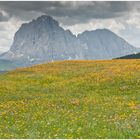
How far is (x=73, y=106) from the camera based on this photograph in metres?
28.4

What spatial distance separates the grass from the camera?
17969 millimetres

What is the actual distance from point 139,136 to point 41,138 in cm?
412

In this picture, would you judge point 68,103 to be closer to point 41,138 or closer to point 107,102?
point 107,102

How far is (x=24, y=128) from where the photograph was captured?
19453 millimetres

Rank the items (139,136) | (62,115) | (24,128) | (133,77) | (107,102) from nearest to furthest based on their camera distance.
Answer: (139,136)
(24,128)
(62,115)
(107,102)
(133,77)

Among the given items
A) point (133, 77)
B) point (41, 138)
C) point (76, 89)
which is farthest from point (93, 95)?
point (41, 138)

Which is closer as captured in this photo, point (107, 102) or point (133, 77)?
point (107, 102)

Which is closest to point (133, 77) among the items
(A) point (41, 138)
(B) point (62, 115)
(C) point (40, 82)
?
(C) point (40, 82)

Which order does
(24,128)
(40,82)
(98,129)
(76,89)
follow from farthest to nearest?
(40,82)
(76,89)
(24,128)
(98,129)

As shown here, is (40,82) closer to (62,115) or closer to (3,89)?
(3,89)

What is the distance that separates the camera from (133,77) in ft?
144

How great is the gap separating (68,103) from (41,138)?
14061 mm

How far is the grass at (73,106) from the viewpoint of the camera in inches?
707

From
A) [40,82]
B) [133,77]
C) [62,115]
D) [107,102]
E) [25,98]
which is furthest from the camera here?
[40,82]
